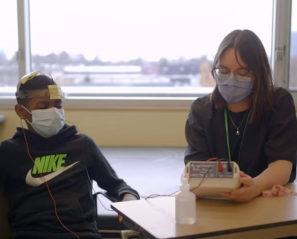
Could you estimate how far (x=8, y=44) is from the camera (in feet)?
13.0

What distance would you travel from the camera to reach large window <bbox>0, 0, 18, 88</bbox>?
394 cm

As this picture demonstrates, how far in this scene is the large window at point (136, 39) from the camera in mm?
3805

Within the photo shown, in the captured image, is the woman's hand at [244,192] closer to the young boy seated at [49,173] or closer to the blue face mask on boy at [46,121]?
the young boy seated at [49,173]

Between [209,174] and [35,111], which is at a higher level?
[35,111]

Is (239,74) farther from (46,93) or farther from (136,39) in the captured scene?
(136,39)

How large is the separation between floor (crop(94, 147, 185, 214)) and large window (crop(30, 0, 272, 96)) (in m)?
0.61

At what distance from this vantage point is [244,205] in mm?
1502

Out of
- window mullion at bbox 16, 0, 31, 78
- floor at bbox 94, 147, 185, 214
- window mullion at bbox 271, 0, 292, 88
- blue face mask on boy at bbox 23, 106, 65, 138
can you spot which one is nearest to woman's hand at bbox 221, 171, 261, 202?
blue face mask on boy at bbox 23, 106, 65, 138

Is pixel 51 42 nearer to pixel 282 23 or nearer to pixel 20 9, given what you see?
pixel 20 9

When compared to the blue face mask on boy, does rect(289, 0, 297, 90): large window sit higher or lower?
higher

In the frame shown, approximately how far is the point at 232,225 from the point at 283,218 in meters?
0.17

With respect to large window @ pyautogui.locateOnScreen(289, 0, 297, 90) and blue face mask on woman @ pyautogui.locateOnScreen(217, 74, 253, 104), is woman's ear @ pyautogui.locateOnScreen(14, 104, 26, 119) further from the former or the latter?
large window @ pyautogui.locateOnScreen(289, 0, 297, 90)

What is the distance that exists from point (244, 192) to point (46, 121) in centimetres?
89

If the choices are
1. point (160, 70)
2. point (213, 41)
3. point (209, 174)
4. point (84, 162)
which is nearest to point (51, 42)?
point (160, 70)
